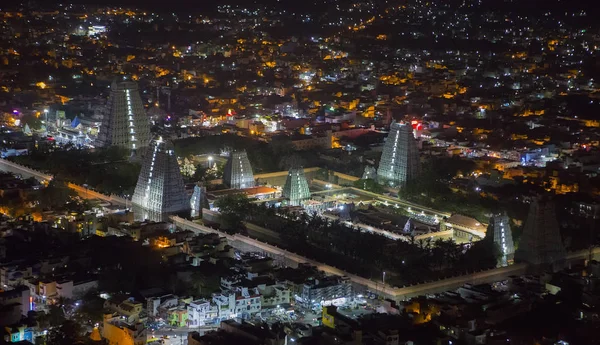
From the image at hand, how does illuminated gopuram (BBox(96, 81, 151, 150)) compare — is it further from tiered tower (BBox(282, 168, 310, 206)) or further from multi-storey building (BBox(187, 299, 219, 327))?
multi-storey building (BBox(187, 299, 219, 327))

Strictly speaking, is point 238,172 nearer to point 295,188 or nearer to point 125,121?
point 295,188

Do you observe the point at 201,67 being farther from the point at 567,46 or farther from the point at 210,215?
the point at 210,215

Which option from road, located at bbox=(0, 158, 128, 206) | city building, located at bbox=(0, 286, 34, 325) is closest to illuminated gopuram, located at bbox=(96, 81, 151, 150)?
road, located at bbox=(0, 158, 128, 206)

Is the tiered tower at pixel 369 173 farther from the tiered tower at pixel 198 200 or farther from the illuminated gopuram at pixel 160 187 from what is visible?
the illuminated gopuram at pixel 160 187

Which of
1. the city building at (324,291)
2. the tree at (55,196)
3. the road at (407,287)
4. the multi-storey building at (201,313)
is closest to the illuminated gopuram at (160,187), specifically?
the tree at (55,196)

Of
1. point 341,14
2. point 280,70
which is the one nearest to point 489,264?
point 280,70

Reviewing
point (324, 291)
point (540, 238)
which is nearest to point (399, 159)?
point (540, 238)
